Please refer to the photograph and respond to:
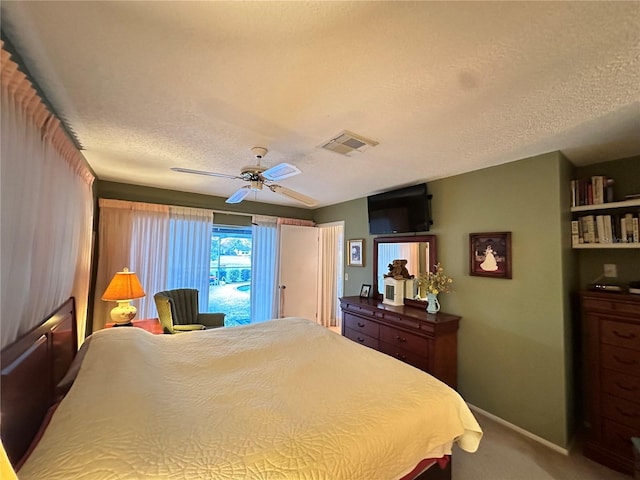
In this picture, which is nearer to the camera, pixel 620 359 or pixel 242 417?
pixel 242 417

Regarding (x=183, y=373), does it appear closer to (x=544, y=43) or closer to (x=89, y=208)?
(x=89, y=208)

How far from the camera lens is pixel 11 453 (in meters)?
1.01

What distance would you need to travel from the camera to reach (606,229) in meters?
2.20

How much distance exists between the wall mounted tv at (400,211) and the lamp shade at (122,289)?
301 centimetres

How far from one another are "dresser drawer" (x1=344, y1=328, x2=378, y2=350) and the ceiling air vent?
232 centimetres

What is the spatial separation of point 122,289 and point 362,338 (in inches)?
112

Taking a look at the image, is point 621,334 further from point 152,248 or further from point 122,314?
point 152,248

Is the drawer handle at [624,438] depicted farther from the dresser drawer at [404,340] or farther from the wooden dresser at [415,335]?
the dresser drawer at [404,340]

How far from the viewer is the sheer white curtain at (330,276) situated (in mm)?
5605

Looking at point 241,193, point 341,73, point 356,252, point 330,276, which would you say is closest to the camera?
point 341,73

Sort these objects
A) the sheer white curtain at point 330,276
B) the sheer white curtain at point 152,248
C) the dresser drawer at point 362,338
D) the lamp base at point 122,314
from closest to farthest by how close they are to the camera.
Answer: the lamp base at point 122,314
the dresser drawer at point 362,338
the sheer white curtain at point 152,248
the sheer white curtain at point 330,276

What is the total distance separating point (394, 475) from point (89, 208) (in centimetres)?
332

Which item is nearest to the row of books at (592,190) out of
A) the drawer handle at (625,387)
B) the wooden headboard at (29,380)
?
the drawer handle at (625,387)

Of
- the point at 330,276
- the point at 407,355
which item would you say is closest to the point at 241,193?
the point at 407,355
